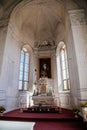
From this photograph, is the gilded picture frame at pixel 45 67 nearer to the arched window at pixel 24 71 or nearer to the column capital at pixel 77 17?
the arched window at pixel 24 71

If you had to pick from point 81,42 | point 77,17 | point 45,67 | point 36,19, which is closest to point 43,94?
point 45,67

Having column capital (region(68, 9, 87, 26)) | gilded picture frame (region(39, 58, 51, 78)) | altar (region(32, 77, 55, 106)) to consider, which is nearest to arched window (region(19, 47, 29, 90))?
altar (region(32, 77, 55, 106))

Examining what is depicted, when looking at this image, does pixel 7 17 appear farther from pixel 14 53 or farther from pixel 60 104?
pixel 60 104

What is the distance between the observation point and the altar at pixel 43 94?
700cm

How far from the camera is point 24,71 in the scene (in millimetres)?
8688

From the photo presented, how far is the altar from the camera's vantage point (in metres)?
7.00

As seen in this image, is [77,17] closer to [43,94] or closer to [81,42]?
[81,42]

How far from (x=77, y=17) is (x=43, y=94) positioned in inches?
220

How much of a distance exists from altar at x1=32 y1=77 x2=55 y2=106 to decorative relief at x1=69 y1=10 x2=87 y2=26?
15.2 ft

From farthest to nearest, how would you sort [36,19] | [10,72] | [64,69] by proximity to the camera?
[36,19] < [64,69] < [10,72]

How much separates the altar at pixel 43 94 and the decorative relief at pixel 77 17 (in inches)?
182

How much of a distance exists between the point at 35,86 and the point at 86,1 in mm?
6998

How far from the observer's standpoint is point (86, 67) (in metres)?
4.70

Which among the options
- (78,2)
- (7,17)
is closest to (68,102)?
(78,2)
